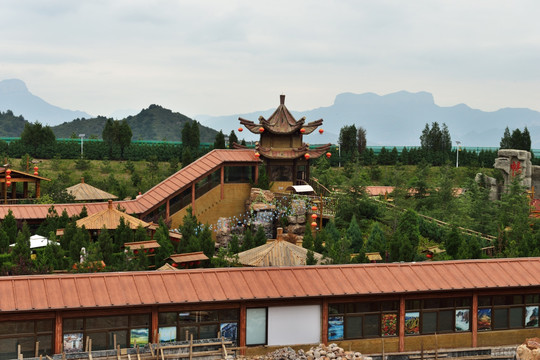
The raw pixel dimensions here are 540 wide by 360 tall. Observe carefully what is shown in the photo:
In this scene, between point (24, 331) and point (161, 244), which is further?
point (161, 244)

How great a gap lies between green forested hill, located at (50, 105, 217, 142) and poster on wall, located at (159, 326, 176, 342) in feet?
404

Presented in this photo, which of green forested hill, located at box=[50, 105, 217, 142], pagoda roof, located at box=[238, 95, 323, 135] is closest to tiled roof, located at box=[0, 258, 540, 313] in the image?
pagoda roof, located at box=[238, 95, 323, 135]

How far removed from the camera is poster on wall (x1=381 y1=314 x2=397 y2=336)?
22.6 metres

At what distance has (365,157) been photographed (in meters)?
69.8

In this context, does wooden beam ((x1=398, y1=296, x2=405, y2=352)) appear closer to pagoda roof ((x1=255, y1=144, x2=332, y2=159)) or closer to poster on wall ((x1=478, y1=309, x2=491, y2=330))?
poster on wall ((x1=478, y1=309, x2=491, y2=330))

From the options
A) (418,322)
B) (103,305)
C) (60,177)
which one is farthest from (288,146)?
(103,305)

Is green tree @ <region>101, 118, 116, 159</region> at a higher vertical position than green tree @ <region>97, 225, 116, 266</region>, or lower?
higher

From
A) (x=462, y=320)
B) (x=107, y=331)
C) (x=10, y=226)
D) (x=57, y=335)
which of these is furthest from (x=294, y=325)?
(x=10, y=226)

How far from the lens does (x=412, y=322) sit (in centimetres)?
2281

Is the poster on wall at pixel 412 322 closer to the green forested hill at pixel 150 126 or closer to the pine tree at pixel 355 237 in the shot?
the pine tree at pixel 355 237

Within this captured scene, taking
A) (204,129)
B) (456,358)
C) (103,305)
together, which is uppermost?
(204,129)

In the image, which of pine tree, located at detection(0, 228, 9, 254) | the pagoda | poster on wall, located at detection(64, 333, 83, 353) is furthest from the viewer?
the pagoda

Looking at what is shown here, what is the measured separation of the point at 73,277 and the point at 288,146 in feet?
84.1

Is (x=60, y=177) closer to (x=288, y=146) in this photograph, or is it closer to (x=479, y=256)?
(x=288, y=146)
